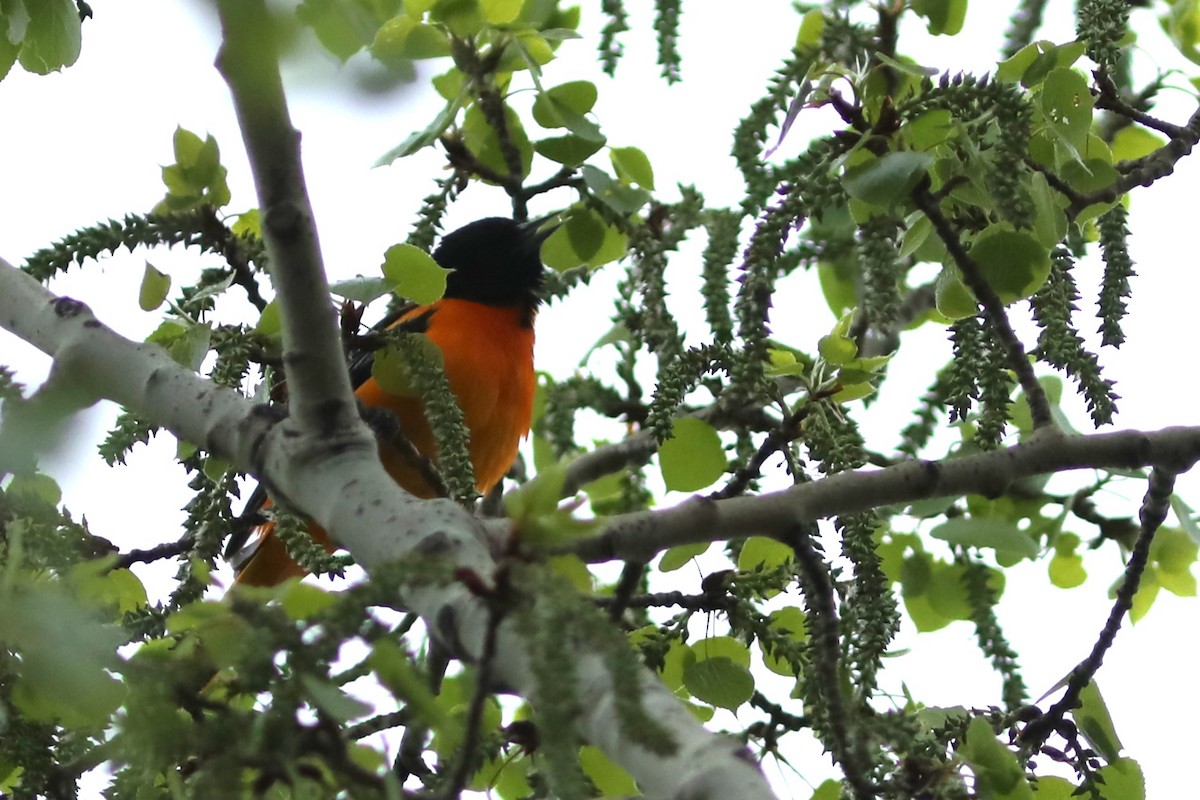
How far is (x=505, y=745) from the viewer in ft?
5.86

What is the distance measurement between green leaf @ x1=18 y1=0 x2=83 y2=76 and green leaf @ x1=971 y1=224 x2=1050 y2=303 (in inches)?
47.1

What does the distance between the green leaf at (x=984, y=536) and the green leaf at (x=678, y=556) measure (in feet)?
1.13

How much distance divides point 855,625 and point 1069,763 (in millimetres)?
377

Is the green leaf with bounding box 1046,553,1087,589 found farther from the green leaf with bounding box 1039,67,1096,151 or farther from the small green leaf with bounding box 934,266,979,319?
the green leaf with bounding box 1039,67,1096,151

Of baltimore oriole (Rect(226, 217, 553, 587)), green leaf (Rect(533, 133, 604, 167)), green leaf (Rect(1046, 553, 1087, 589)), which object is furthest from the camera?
baltimore oriole (Rect(226, 217, 553, 587))

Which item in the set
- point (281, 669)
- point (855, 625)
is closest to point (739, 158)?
point (855, 625)

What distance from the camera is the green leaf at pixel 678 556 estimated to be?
1.86m

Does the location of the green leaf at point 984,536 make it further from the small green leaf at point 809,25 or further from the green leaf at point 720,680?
the small green leaf at point 809,25

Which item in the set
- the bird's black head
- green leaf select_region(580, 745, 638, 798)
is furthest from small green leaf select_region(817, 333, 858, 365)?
the bird's black head

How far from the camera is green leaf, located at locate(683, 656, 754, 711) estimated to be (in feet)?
5.98

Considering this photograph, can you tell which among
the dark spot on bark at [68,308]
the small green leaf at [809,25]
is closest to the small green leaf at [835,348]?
the small green leaf at [809,25]

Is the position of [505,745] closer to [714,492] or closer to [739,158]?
[714,492]

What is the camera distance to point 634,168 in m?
1.98

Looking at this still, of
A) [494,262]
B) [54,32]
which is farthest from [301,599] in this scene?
[494,262]
